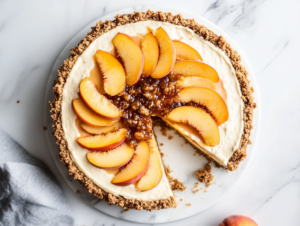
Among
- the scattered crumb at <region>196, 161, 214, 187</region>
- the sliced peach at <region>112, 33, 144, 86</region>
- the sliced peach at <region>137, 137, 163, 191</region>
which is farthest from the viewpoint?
the scattered crumb at <region>196, 161, 214, 187</region>

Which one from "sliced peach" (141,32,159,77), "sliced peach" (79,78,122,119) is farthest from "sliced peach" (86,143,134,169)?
"sliced peach" (141,32,159,77)

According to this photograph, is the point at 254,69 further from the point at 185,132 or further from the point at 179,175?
the point at 179,175

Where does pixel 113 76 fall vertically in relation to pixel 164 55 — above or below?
below

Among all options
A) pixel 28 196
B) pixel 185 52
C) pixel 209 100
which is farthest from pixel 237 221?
pixel 28 196

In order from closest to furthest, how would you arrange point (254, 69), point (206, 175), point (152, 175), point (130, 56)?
point (130, 56) < point (152, 175) < point (206, 175) < point (254, 69)

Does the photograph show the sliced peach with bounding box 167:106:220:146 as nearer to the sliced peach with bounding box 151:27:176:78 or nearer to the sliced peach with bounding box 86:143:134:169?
the sliced peach with bounding box 151:27:176:78

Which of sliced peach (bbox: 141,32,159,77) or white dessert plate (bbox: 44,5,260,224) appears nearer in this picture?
sliced peach (bbox: 141,32,159,77)

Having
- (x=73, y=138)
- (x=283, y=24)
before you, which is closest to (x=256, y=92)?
(x=283, y=24)
